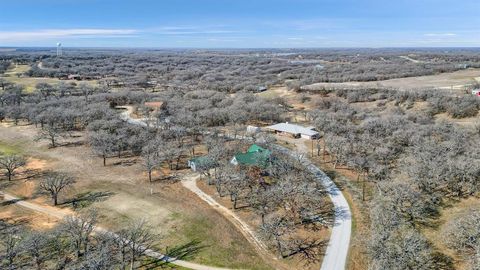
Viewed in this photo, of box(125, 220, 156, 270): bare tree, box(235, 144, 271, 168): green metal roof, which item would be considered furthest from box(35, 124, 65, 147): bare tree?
box(125, 220, 156, 270): bare tree

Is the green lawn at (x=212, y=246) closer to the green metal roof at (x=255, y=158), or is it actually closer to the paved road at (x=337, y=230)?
the paved road at (x=337, y=230)

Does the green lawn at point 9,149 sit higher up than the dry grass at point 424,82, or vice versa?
the dry grass at point 424,82

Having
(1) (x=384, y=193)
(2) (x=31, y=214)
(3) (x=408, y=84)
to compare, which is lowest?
(2) (x=31, y=214)

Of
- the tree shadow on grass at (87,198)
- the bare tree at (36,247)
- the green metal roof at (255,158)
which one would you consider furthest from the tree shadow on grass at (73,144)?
the bare tree at (36,247)

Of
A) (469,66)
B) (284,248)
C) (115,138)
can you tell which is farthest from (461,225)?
(469,66)

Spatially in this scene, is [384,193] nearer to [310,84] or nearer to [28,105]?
[28,105]

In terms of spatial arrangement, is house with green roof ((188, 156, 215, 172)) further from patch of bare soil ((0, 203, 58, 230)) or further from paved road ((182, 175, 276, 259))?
patch of bare soil ((0, 203, 58, 230))
